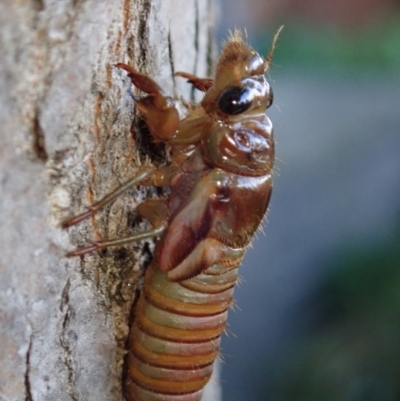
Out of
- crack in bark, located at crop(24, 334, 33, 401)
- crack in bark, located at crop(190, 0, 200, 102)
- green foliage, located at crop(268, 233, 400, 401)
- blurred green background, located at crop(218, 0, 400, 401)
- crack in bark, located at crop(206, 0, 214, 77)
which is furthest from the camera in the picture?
blurred green background, located at crop(218, 0, 400, 401)

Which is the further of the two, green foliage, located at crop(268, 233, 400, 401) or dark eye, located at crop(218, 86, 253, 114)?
green foliage, located at crop(268, 233, 400, 401)

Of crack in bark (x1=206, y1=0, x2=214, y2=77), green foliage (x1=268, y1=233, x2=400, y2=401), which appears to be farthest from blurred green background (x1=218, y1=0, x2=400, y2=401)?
crack in bark (x1=206, y1=0, x2=214, y2=77)

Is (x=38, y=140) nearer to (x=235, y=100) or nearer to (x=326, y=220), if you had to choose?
(x=235, y=100)

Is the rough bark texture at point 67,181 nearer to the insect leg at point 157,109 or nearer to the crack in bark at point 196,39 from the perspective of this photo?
the insect leg at point 157,109

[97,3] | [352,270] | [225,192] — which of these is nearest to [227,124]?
[225,192]

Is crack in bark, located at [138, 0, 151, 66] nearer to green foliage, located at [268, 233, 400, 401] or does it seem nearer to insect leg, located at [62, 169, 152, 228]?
insect leg, located at [62, 169, 152, 228]

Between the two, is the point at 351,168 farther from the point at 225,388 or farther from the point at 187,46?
the point at 187,46

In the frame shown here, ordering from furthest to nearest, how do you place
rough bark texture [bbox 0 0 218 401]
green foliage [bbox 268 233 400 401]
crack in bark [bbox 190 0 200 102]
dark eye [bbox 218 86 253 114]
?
green foliage [bbox 268 233 400 401]
crack in bark [bbox 190 0 200 102]
dark eye [bbox 218 86 253 114]
rough bark texture [bbox 0 0 218 401]

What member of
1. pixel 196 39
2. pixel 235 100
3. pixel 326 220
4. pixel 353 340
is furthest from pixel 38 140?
pixel 326 220

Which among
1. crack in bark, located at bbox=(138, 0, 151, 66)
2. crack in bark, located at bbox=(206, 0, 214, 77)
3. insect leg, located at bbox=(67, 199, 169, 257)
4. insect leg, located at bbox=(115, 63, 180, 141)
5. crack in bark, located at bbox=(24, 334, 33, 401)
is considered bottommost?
crack in bark, located at bbox=(24, 334, 33, 401)

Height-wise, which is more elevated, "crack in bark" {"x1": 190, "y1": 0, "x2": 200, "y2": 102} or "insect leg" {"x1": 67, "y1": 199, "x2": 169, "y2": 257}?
"crack in bark" {"x1": 190, "y1": 0, "x2": 200, "y2": 102}
